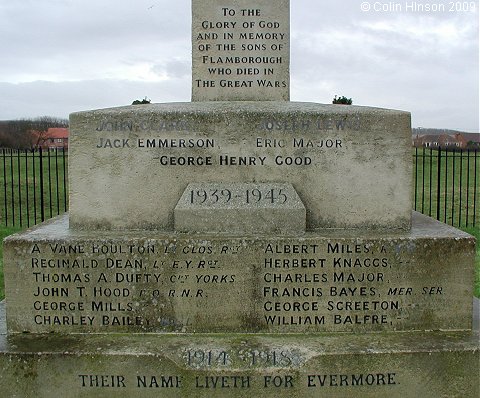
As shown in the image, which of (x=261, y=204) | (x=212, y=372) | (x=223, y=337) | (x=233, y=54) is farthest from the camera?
(x=233, y=54)

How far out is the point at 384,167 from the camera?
12.9 feet

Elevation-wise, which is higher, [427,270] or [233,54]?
[233,54]

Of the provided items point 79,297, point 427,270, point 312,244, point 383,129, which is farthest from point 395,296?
point 79,297

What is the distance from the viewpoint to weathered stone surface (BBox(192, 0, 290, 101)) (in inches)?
196

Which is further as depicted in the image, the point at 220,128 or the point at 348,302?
the point at 220,128

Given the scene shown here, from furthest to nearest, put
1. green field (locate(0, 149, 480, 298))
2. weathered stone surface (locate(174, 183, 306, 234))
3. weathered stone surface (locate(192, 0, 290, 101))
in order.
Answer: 1. green field (locate(0, 149, 480, 298))
2. weathered stone surface (locate(192, 0, 290, 101))
3. weathered stone surface (locate(174, 183, 306, 234))

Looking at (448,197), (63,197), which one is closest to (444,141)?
(448,197)

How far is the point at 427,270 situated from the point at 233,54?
2596 millimetres

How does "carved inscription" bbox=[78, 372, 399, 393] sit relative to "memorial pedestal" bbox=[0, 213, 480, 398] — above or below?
below

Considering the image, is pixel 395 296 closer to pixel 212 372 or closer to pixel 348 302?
pixel 348 302

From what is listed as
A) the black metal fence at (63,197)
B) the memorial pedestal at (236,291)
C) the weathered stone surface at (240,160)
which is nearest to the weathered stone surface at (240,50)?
the weathered stone surface at (240,160)

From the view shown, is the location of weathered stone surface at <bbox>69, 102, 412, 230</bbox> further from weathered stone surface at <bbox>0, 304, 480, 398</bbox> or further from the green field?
the green field

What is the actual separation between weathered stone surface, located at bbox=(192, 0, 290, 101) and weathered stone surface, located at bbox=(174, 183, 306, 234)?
1479 mm

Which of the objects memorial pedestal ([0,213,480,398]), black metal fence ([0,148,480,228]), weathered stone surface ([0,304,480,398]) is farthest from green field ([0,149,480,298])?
weathered stone surface ([0,304,480,398])
